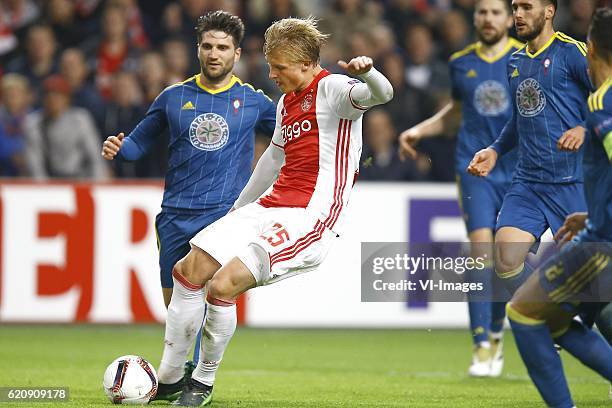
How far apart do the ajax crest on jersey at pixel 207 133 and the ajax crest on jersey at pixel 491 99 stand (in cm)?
262

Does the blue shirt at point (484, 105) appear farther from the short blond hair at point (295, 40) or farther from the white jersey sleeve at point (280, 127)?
the short blond hair at point (295, 40)

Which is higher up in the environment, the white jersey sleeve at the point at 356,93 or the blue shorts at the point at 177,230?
the white jersey sleeve at the point at 356,93

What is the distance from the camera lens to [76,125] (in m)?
12.5

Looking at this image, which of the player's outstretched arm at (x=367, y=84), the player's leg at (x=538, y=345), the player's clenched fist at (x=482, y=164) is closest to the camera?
the player's leg at (x=538, y=345)

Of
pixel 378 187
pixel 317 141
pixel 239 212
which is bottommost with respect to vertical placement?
pixel 378 187

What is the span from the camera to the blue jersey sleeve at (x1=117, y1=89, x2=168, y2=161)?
7.21m

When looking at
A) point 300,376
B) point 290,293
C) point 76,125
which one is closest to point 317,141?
point 300,376

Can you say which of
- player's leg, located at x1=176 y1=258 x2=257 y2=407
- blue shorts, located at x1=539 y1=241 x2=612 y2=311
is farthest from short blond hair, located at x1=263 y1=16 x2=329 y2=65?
blue shorts, located at x1=539 y1=241 x2=612 y2=311

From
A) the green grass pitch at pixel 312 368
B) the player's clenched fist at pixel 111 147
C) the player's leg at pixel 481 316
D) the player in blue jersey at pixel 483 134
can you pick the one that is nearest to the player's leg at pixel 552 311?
the green grass pitch at pixel 312 368

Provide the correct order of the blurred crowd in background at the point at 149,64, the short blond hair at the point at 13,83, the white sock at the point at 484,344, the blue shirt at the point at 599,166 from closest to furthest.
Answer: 1. the blue shirt at the point at 599,166
2. the white sock at the point at 484,344
3. the blurred crowd in background at the point at 149,64
4. the short blond hair at the point at 13,83

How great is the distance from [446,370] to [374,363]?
66 cm

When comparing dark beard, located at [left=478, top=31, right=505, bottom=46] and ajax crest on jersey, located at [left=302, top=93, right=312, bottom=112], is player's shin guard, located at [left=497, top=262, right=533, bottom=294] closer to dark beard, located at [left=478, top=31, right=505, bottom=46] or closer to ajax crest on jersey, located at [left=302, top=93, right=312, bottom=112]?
ajax crest on jersey, located at [left=302, top=93, right=312, bottom=112]

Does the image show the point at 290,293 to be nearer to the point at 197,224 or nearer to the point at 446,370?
the point at 446,370

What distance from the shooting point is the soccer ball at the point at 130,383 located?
6477 mm
